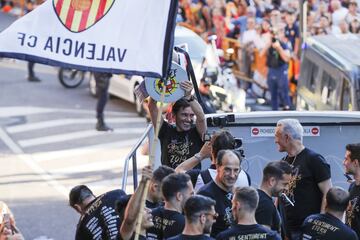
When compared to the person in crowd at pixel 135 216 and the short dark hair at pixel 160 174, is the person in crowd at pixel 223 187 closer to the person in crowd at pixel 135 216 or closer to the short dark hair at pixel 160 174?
the short dark hair at pixel 160 174

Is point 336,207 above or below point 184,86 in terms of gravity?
below

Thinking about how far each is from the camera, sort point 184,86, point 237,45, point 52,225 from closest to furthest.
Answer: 1. point 184,86
2. point 52,225
3. point 237,45

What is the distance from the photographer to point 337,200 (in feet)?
27.9

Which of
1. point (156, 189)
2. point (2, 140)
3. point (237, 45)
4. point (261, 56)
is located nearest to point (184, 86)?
point (156, 189)

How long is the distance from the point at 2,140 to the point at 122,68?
11.8 metres

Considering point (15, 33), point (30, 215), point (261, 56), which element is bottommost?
point (30, 215)

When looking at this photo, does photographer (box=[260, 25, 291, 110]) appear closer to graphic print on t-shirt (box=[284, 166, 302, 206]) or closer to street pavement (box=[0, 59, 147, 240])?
street pavement (box=[0, 59, 147, 240])

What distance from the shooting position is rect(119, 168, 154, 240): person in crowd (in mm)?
A: 7812

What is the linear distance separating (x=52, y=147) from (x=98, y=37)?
1124 centimetres

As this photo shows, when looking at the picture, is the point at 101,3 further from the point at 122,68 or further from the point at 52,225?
the point at 52,225

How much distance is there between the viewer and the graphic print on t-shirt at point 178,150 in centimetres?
1066

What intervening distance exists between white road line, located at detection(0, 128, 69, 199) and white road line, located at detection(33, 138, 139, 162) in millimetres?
206

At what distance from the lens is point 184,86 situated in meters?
10.4

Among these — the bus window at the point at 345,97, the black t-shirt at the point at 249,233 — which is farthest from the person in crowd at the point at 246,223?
the bus window at the point at 345,97
